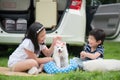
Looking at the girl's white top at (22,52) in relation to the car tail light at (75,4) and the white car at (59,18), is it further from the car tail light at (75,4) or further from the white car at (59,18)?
the car tail light at (75,4)

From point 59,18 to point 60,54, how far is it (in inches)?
A: 106

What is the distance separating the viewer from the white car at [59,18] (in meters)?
9.48

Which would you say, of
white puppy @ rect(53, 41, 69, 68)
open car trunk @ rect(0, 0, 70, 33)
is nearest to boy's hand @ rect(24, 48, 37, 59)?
white puppy @ rect(53, 41, 69, 68)

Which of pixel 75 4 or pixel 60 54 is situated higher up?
pixel 75 4

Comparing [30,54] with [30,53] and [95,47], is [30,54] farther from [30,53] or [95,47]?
[95,47]

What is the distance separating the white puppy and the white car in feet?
6.35

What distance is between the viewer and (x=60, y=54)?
7.44 metres

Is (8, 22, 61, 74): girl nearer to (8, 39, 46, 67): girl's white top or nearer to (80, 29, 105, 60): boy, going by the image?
(8, 39, 46, 67): girl's white top

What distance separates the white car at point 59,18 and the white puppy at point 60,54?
1.93 metres

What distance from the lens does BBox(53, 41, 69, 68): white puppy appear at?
24.3 ft

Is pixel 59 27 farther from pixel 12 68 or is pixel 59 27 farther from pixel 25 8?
pixel 12 68

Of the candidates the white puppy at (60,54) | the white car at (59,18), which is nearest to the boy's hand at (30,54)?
the white puppy at (60,54)

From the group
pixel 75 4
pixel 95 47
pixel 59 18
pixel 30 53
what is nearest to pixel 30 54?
pixel 30 53

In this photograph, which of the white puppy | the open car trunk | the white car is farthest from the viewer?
the open car trunk
